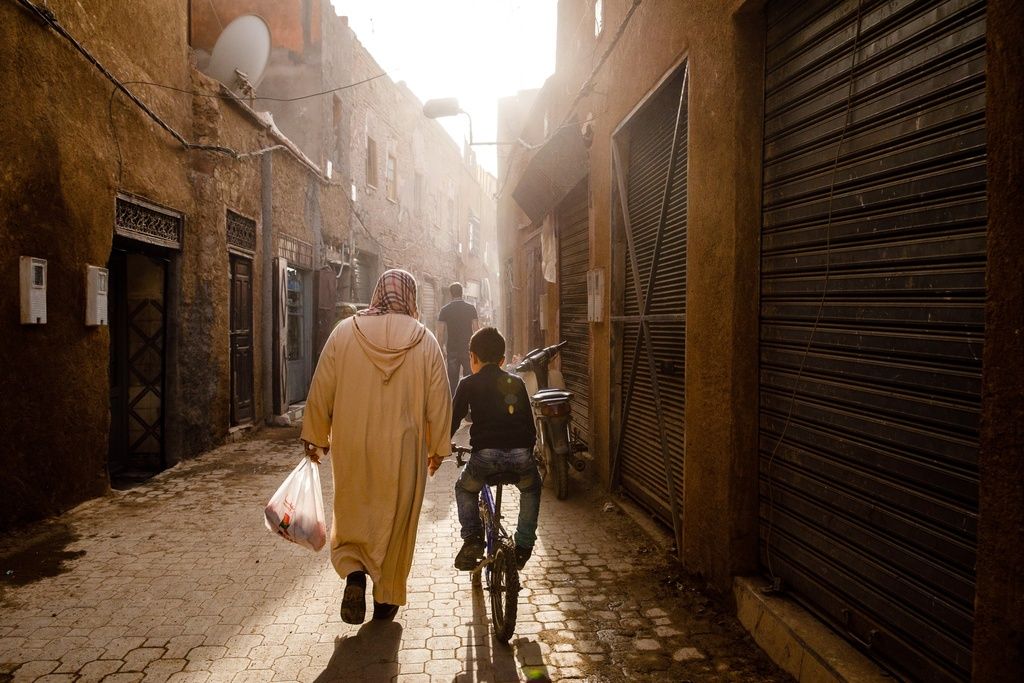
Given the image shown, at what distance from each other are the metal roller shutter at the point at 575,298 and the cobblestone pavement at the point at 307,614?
7.65ft

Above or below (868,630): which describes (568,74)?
above

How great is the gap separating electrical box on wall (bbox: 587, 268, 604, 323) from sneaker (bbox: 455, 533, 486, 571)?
3.12 m

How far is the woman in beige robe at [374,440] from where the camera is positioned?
3.45 meters

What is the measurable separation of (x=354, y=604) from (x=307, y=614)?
1.62 feet

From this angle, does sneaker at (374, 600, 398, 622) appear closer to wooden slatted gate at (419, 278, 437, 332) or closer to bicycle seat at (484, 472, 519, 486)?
bicycle seat at (484, 472, 519, 486)

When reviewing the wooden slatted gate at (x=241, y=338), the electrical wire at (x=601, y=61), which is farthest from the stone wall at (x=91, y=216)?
the electrical wire at (x=601, y=61)

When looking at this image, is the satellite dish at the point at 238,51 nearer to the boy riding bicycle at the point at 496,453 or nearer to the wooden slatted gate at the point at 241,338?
the wooden slatted gate at the point at 241,338

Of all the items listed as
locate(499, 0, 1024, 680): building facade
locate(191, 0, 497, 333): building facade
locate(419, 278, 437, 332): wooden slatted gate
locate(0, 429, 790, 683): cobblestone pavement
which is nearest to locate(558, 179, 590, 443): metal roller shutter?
locate(499, 0, 1024, 680): building facade

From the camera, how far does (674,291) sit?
4.79m

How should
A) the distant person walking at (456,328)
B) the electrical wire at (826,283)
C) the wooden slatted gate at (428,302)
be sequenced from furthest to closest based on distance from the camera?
1. the wooden slatted gate at (428,302)
2. the distant person walking at (456,328)
3. the electrical wire at (826,283)

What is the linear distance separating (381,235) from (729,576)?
14.6m

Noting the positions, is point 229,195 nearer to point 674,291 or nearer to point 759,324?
point 674,291

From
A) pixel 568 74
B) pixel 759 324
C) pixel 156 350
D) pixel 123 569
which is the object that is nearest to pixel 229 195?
pixel 156 350

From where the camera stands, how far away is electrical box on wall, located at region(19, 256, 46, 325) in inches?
191
